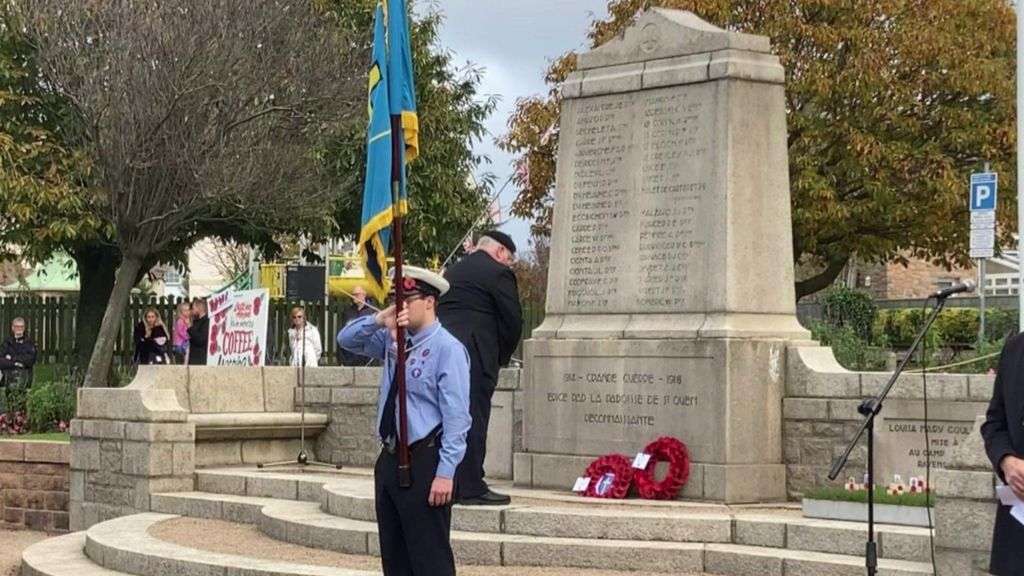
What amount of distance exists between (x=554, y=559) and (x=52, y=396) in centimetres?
1254

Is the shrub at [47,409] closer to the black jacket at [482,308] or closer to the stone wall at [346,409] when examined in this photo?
the stone wall at [346,409]

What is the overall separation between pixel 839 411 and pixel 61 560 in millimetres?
5869

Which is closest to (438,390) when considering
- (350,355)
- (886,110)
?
(350,355)

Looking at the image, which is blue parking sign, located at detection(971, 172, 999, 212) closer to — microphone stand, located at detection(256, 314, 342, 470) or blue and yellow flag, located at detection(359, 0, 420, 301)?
microphone stand, located at detection(256, 314, 342, 470)

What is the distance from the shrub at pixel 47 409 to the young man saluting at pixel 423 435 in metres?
Answer: 14.3

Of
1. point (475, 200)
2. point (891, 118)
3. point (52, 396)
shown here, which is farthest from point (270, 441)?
point (891, 118)

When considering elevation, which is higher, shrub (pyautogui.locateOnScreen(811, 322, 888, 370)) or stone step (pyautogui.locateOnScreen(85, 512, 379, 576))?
shrub (pyautogui.locateOnScreen(811, 322, 888, 370))

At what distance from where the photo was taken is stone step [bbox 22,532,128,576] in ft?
40.0

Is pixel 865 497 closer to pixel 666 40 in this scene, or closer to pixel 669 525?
pixel 669 525

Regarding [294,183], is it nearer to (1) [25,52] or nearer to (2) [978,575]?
(1) [25,52]

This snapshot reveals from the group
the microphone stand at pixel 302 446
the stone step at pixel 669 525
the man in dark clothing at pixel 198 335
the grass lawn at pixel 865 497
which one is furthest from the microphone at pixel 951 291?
the man in dark clothing at pixel 198 335

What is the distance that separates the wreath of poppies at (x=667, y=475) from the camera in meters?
12.2

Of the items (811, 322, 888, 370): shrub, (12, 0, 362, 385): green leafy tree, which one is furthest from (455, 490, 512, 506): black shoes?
(12, 0, 362, 385): green leafy tree

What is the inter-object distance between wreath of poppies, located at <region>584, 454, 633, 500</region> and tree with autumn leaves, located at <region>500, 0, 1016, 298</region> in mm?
18517
